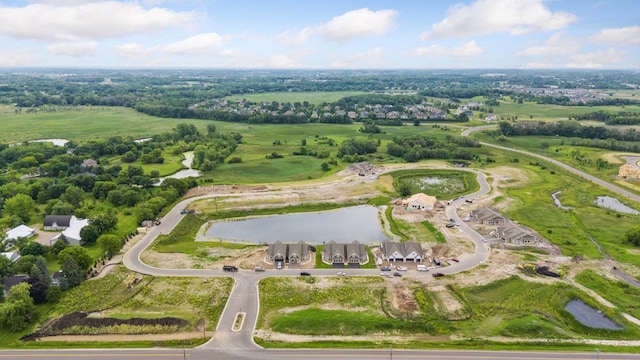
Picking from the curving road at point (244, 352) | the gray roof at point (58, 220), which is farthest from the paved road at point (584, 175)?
the gray roof at point (58, 220)

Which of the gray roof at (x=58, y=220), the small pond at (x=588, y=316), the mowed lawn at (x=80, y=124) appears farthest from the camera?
the mowed lawn at (x=80, y=124)

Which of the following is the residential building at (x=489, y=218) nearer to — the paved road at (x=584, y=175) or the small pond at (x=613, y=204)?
the small pond at (x=613, y=204)

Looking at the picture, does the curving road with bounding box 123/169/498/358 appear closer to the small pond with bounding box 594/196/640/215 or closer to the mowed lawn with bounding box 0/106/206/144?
the small pond with bounding box 594/196/640/215

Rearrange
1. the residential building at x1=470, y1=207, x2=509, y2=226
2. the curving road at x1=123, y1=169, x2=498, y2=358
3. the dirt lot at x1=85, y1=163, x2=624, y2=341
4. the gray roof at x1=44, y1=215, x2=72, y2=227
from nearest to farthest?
1. the curving road at x1=123, y1=169, x2=498, y2=358
2. the dirt lot at x1=85, y1=163, x2=624, y2=341
3. the gray roof at x1=44, y1=215, x2=72, y2=227
4. the residential building at x1=470, y1=207, x2=509, y2=226

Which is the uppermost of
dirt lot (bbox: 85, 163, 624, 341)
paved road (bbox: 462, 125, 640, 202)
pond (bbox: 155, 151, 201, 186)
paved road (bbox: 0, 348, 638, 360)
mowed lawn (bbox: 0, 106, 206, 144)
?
mowed lawn (bbox: 0, 106, 206, 144)

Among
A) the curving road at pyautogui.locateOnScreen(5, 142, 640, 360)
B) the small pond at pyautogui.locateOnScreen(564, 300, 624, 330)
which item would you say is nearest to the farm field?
the curving road at pyautogui.locateOnScreen(5, 142, 640, 360)

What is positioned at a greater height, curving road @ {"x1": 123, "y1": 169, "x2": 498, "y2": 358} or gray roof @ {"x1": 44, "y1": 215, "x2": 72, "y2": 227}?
gray roof @ {"x1": 44, "y1": 215, "x2": 72, "y2": 227}

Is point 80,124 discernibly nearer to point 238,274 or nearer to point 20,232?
point 20,232

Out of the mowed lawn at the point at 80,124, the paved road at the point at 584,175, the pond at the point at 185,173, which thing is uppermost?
the mowed lawn at the point at 80,124
